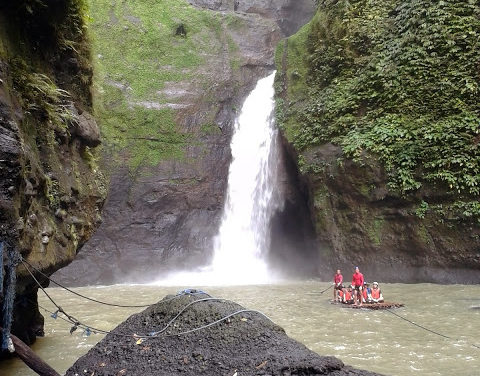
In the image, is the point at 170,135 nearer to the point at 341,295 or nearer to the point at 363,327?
the point at 341,295

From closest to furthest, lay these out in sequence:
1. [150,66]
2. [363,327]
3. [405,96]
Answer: [363,327]
[405,96]
[150,66]

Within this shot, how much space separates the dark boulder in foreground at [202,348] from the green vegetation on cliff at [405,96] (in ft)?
33.0

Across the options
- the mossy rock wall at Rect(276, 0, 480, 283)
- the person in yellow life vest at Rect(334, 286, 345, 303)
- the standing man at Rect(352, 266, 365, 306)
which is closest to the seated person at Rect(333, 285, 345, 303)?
the person in yellow life vest at Rect(334, 286, 345, 303)

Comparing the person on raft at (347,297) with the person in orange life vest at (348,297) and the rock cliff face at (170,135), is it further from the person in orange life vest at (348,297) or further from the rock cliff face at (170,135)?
the rock cliff face at (170,135)

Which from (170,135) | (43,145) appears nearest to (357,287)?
(43,145)

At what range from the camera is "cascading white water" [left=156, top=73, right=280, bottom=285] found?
1862 centimetres

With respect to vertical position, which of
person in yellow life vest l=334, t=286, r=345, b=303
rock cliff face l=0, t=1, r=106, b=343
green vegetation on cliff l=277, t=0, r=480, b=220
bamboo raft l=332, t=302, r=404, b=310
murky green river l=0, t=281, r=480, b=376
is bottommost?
murky green river l=0, t=281, r=480, b=376

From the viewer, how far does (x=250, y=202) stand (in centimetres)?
1973

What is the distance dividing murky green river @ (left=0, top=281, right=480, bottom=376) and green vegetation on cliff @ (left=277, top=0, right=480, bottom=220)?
3.35 m

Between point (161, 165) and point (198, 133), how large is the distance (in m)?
2.68

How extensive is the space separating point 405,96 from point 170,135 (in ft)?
38.0

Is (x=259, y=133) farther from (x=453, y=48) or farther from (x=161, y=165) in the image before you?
(x=453, y=48)

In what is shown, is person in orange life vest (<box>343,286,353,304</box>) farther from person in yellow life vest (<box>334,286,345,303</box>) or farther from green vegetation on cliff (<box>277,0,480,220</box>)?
green vegetation on cliff (<box>277,0,480,220</box>)

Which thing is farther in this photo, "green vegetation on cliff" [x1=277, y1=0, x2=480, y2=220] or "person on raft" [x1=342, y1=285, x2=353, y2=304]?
"green vegetation on cliff" [x1=277, y1=0, x2=480, y2=220]
